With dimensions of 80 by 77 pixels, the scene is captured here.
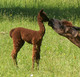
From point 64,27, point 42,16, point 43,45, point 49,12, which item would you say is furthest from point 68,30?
point 49,12

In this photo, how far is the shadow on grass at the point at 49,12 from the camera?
477 inches

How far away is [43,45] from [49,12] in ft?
15.0

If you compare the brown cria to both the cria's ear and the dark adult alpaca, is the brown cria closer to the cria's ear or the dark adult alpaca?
the dark adult alpaca

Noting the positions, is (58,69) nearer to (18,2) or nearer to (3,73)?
(3,73)

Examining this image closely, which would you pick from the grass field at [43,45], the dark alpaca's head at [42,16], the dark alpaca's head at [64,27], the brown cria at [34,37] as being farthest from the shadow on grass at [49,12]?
Result: the dark alpaca's head at [64,27]

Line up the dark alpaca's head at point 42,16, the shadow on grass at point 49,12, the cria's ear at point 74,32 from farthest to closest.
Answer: the shadow on grass at point 49,12
the dark alpaca's head at point 42,16
the cria's ear at point 74,32

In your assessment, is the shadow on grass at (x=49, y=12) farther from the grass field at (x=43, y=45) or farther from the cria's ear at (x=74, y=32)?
the cria's ear at (x=74, y=32)

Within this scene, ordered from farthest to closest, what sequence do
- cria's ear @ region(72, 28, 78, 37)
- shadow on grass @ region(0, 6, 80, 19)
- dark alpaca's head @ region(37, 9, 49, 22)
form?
shadow on grass @ region(0, 6, 80, 19) → dark alpaca's head @ region(37, 9, 49, 22) → cria's ear @ region(72, 28, 78, 37)

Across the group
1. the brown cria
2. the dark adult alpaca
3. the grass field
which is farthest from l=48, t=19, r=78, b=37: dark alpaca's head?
the grass field

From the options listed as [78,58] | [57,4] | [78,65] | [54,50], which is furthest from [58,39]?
[57,4]

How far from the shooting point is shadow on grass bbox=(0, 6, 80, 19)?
39.7 feet

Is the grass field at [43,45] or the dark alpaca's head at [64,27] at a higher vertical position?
the dark alpaca's head at [64,27]

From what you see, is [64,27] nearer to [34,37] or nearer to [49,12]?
[34,37]

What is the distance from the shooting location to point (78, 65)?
6176 mm
